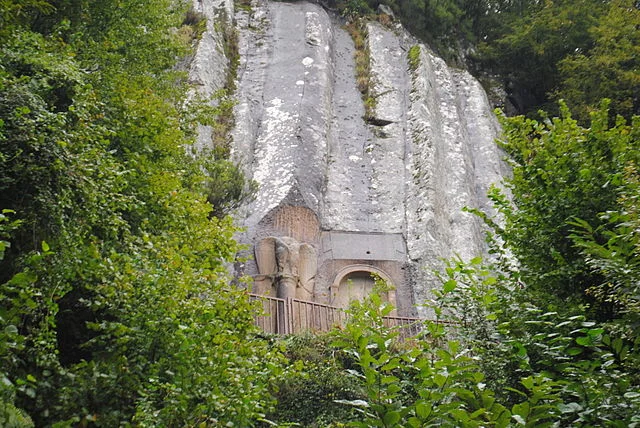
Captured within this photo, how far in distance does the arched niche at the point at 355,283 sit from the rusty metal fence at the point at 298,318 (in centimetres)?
203

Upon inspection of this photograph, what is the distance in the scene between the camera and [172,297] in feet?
23.8

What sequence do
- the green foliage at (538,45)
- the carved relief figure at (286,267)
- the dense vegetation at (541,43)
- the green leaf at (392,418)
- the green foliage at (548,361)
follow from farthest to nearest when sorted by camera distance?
the green foliage at (538,45) < the dense vegetation at (541,43) < the carved relief figure at (286,267) < the green foliage at (548,361) < the green leaf at (392,418)

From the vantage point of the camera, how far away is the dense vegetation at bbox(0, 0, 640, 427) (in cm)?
482

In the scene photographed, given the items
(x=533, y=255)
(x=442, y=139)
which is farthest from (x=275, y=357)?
(x=442, y=139)

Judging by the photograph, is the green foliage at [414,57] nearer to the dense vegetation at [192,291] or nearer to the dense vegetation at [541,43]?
the dense vegetation at [541,43]

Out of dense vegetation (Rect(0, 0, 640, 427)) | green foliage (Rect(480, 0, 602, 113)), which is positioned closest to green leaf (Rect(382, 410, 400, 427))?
dense vegetation (Rect(0, 0, 640, 427))

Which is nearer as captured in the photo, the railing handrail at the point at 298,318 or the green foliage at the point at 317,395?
the green foliage at the point at 317,395

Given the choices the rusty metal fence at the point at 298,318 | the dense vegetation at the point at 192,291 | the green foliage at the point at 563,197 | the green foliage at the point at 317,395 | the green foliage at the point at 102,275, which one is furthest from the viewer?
the rusty metal fence at the point at 298,318

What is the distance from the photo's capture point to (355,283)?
1962 cm

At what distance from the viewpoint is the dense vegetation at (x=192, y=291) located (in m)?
4.82

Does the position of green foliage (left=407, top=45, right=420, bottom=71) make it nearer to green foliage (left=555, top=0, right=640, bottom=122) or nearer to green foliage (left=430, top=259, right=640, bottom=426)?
green foliage (left=555, top=0, right=640, bottom=122)

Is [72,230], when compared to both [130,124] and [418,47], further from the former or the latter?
[418,47]

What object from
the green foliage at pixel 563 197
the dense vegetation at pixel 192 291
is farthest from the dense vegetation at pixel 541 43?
the dense vegetation at pixel 192 291

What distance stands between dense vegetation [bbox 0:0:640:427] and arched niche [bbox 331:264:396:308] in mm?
6074
